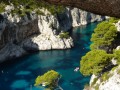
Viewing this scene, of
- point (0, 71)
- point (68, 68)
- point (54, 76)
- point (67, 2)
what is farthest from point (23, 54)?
point (67, 2)

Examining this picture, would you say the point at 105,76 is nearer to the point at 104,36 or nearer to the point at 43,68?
the point at 104,36

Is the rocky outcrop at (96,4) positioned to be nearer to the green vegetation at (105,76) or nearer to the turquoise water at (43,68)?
the green vegetation at (105,76)

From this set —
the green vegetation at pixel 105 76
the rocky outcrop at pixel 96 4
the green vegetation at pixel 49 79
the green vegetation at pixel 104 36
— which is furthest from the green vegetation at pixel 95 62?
the rocky outcrop at pixel 96 4

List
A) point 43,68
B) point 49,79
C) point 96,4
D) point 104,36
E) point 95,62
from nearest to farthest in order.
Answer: point 96,4
point 95,62
point 49,79
point 104,36
point 43,68

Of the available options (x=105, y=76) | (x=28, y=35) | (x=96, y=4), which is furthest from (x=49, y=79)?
(x=28, y=35)

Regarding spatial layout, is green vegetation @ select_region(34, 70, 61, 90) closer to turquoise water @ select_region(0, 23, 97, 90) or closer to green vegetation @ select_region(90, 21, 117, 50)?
turquoise water @ select_region(0, 23, 97, 90)
